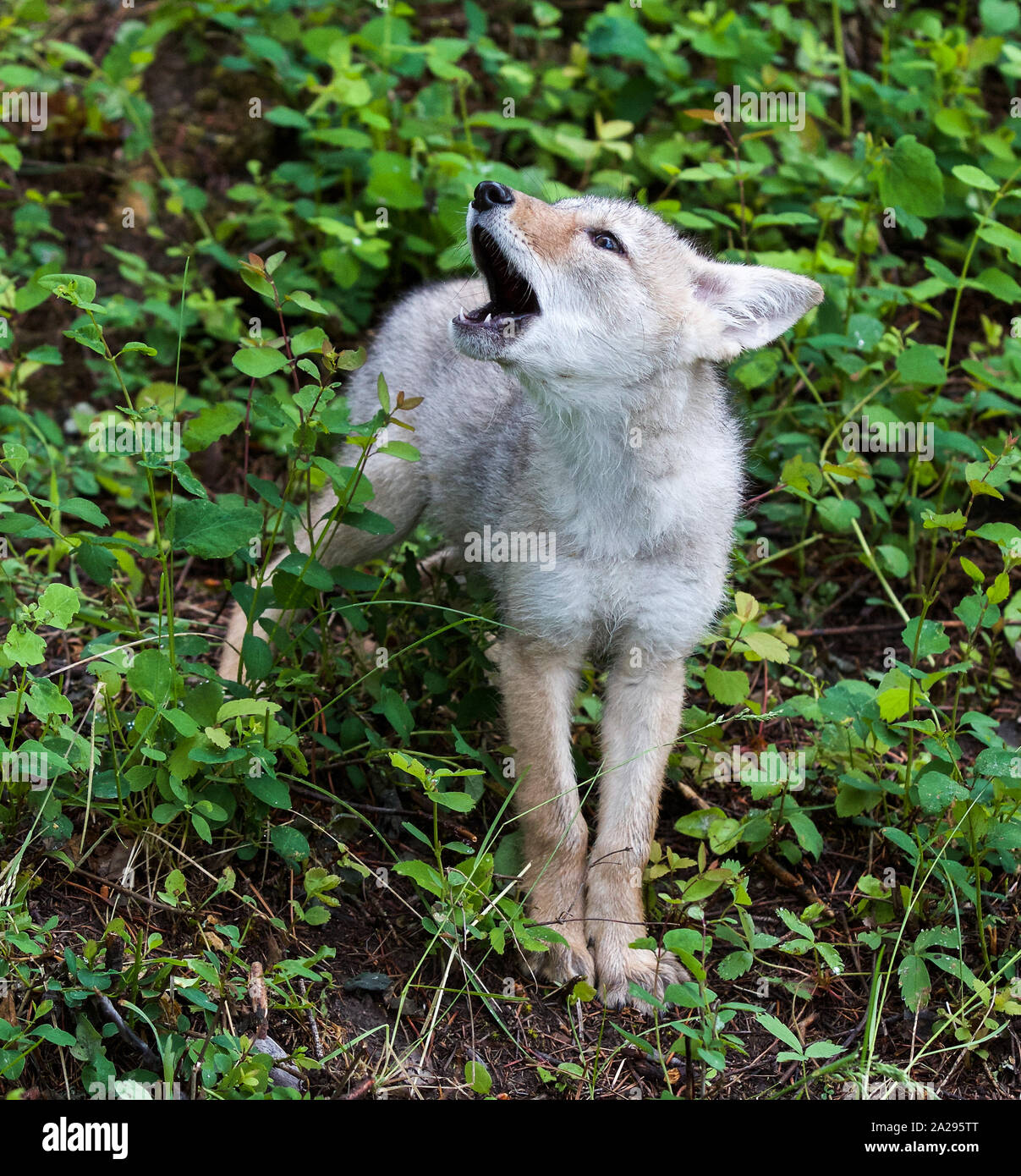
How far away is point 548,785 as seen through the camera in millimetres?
4246

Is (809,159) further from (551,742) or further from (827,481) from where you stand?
(551,742)

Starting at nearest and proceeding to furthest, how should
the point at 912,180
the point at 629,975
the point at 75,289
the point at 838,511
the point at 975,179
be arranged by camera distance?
the point at 75,289, the point at 629,975, the point at 975,179, the point at 838,511, the point at 912,180

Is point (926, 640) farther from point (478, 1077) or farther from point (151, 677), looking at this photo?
point (151, 677)

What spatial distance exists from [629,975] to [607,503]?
1.58m

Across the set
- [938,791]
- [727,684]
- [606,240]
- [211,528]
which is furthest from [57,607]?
[938,791]

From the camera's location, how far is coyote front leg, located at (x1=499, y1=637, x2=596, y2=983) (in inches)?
164

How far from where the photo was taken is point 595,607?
421 centimetres

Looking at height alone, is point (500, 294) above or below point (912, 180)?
below

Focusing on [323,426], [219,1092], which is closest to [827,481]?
[323,426]

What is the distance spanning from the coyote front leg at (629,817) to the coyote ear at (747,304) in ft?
3.72

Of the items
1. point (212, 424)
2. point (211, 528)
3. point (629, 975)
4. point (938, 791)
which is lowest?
point (629, 975)

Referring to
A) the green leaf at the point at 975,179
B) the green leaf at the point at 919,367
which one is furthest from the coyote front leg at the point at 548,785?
the green leaf at the point at 975,179

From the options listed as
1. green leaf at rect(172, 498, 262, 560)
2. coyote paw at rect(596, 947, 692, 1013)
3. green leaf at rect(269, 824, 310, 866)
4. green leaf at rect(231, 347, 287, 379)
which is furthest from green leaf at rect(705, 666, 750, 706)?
green leaf at rect(231, 347, 287, 379)

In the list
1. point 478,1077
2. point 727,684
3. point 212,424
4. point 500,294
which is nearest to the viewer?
point 478,1077
